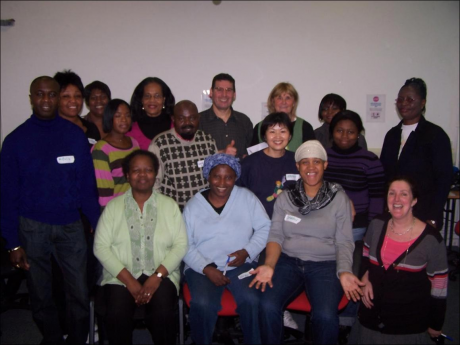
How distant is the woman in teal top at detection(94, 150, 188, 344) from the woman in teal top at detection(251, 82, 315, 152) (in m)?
1.20

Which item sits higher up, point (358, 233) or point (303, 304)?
point (358, 233)

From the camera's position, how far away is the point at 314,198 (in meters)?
2.36

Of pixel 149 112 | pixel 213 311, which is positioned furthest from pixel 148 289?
pixel 149 112

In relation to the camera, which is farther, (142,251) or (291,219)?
(291,219)

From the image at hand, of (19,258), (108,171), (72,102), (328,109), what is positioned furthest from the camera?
(328,109)

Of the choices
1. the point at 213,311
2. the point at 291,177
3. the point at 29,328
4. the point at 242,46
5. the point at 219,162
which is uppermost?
the point at 242,46

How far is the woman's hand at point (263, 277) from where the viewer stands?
2.21 meters

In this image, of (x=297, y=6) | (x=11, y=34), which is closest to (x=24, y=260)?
(x=11, y=34)

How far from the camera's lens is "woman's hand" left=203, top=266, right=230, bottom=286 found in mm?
2234

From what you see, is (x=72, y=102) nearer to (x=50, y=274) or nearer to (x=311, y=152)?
(x=50, y=274)

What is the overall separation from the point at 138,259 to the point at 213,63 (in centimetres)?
315

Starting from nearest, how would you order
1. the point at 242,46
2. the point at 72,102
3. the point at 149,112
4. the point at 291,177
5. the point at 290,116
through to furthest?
the point at 291,177
the point at 72,102
the point at 149,112
the point at 290,116
the point at 242,46

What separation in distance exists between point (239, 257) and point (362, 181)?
114cm

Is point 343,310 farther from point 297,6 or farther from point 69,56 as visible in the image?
point 69,56
